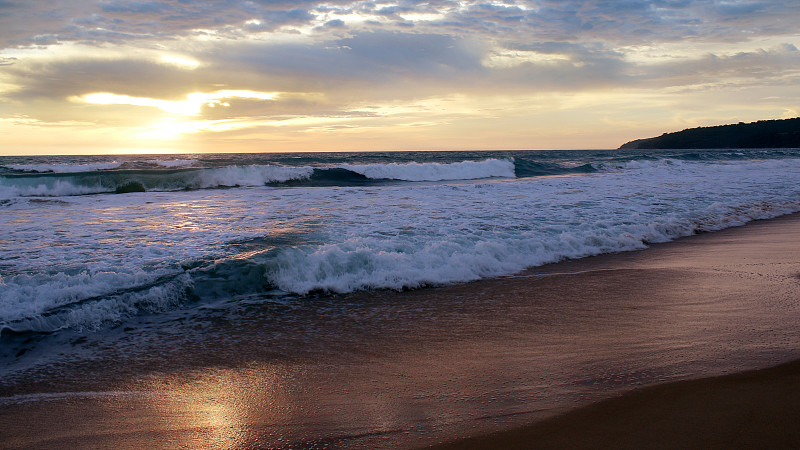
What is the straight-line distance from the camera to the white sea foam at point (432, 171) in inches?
1045

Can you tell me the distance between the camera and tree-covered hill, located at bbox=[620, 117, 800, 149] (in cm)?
8825

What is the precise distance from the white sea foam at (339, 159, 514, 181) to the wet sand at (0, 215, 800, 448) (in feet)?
69.9

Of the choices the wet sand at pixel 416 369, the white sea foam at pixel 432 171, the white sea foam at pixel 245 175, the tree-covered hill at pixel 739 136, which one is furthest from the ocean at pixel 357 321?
the tree-covered hill at pixel 739 136

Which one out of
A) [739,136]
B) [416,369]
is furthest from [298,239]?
[739,136]

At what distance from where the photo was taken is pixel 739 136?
9925 cm

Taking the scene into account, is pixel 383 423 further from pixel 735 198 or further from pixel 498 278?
pixel 735 198

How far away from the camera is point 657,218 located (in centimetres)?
957

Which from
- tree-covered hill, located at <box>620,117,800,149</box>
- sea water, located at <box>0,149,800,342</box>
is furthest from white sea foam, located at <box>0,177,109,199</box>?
tree-covered hill, located at <box>620,117,800,149</box>

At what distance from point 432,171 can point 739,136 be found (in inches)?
3833

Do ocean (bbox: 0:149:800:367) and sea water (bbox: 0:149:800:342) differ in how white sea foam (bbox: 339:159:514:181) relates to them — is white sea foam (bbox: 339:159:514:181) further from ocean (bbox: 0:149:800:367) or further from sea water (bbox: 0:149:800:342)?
ocean (bbox: 0:149:800:367)

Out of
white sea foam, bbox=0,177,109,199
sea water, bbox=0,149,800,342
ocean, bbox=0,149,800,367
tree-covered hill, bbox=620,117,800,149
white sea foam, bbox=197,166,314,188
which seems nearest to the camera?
ocean, bbox=0,149,800,367

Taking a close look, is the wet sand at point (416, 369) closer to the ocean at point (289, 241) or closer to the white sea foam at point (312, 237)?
the ocean at point (289, 241)

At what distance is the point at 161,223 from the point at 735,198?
44.0 feet

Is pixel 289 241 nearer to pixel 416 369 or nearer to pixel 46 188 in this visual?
pixel 416 369
